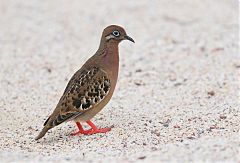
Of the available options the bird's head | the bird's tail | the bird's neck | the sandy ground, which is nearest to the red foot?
Answer: the sandy ground

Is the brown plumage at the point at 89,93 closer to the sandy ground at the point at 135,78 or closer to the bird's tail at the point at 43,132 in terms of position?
the bird's tail at the point at 43,132

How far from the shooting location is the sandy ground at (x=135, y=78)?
338 inches

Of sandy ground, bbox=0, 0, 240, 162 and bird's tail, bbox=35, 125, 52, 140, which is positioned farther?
bird's tail, bbox=35, 125, 52, 140

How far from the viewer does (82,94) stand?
30.6 ft

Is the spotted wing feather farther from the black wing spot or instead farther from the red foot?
the red foot

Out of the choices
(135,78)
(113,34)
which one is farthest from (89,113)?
(135,78)

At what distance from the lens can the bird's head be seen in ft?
32.4

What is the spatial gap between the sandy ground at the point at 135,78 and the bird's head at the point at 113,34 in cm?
112

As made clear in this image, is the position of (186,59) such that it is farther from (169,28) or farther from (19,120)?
(19,120)

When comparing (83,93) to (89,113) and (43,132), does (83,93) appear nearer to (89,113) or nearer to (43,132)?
(89,113)

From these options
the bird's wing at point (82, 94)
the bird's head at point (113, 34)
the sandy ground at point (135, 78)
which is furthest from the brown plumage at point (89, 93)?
the sandy ground at point (135, 78)

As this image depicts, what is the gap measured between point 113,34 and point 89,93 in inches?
39.3

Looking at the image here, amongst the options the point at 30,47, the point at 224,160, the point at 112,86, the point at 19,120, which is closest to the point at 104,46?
the point at 112,86

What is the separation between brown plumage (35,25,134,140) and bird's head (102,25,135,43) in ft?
0.48
